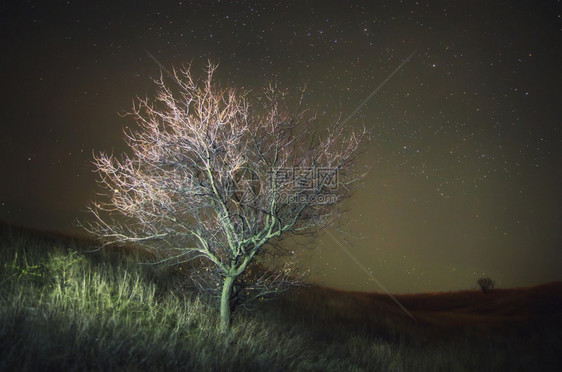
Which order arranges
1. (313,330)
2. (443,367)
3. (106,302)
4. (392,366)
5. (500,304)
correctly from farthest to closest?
(500,304) → (313,330) → (443,367) → (392,366) → (106,302)

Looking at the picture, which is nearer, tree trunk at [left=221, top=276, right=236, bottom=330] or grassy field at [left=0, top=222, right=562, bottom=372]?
grassy field at [left=0, top=222, right=562, bottom=372]

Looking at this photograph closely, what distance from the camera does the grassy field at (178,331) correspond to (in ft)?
16.8

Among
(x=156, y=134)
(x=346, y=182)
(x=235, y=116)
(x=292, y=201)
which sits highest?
(x=235, y=116)

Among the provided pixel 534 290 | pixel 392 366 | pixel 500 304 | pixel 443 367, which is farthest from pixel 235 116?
pixel 534 290

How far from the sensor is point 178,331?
22.6 ft

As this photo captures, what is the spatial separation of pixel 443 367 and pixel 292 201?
811cm

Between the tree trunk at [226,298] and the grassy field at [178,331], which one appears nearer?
the grassy field at [178,331]

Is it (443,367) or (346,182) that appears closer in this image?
(346,182)

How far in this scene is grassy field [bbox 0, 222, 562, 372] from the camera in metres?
5.12

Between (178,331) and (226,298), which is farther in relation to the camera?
(226,298)

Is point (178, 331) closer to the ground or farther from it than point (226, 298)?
closer to the ground

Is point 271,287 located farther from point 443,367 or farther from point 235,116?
point 443,367

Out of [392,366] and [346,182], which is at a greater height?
[346,182]

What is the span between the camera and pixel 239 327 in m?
8.70
